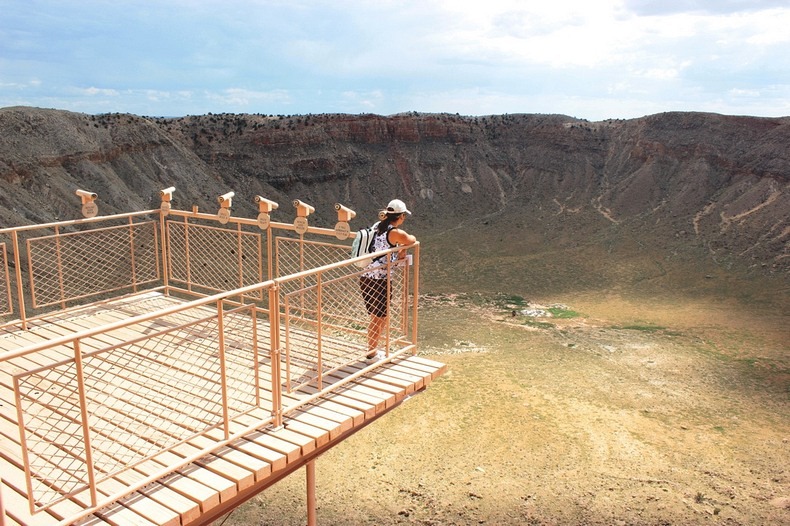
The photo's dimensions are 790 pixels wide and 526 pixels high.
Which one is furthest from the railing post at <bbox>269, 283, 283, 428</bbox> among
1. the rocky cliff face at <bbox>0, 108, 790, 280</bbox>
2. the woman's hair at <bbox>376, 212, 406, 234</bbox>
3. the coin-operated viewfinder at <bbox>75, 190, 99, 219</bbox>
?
the rocky cliff face at <bbox>0, 108, 790, 280</bbox>

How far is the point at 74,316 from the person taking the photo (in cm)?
952

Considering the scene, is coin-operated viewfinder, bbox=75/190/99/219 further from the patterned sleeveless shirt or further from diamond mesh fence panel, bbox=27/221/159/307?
the patterned sleeveless shirt

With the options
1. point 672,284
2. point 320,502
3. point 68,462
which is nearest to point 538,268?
point 672,284

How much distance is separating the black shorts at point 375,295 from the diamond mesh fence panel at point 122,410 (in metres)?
1.67

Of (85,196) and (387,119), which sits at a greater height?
(387,119)

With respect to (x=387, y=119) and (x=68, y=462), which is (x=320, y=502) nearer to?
(x=68, y=462)

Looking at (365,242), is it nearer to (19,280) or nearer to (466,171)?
(19,280)

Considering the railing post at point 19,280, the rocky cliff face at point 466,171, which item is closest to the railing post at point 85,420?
the railing post at point 19,280

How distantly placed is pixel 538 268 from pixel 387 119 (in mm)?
18069

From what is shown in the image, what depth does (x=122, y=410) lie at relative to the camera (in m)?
6.32

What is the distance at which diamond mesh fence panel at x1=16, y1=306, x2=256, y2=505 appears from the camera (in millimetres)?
4871

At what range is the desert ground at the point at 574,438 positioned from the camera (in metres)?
10.5

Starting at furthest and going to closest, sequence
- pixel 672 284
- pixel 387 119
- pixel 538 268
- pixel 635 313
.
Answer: pixel 387 119, pixel 538 268, pixel 672 284, pixel 635 313

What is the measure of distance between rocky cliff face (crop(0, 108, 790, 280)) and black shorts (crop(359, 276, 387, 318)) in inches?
734
